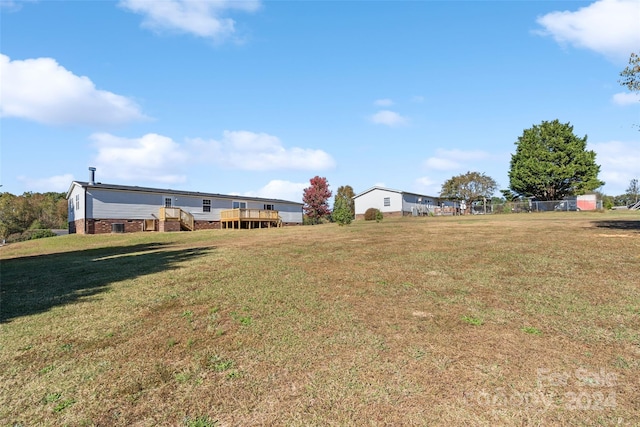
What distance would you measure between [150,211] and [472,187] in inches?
1910

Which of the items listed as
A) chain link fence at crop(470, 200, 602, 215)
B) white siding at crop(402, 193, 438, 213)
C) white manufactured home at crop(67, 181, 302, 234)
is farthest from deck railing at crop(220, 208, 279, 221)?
chain link fence at crop(470, 200, 602, 215)

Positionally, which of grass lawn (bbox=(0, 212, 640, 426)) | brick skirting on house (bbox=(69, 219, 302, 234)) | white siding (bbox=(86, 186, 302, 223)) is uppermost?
white siding (bbox=(86, 186, 302, 223))

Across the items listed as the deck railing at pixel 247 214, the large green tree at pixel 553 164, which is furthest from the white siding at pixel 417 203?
the deck railing at pixel 247 214

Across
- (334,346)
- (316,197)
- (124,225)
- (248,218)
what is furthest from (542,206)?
(334,346)

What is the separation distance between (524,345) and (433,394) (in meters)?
1.91

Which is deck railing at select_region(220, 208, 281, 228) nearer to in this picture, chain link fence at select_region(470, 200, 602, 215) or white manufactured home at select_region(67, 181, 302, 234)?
white manufactured home at select_region(67, 181, 302, 234)

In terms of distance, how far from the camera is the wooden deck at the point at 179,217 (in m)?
29.4

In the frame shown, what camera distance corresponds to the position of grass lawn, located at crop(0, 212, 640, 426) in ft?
11.0

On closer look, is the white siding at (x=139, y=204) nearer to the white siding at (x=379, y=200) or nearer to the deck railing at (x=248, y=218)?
the deck railing at (x=248, y=218)

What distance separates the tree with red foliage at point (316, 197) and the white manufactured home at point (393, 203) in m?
6.97

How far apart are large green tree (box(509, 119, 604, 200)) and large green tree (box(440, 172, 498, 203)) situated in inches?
229

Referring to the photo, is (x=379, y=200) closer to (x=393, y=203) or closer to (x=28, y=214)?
(x=393, y=203)

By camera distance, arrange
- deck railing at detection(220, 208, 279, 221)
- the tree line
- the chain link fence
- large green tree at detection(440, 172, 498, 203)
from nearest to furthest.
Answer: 1. deck railing at detection(220, 208, 279, 221)
2. the tree line
3. the chain link fence
4. large green tree at detection(440, 172, 498, 203)

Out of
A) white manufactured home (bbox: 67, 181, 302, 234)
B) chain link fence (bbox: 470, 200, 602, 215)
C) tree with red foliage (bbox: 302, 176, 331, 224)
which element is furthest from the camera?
tree with red foliage (bbox: 302, 176, 331, 224)
